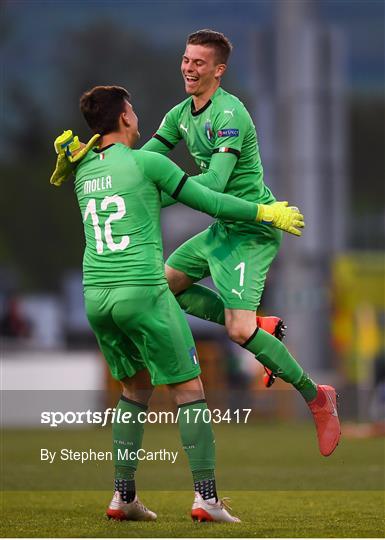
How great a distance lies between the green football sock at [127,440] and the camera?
7.69 m

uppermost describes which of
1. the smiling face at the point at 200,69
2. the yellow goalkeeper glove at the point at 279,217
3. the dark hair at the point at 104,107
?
the smiling face at the point at 200,69

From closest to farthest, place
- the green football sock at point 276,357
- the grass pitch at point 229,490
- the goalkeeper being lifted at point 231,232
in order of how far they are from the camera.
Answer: the grass pitch at point 229,490, the goalkeeper being lifted at point 231,232, the green football sock at point 276,357

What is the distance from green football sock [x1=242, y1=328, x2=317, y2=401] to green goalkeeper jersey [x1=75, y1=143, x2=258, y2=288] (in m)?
0.80

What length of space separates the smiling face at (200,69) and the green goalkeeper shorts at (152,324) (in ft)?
3.94

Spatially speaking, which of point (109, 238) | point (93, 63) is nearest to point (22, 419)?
point (109, 238)

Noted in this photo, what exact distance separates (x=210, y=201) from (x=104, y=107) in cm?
75

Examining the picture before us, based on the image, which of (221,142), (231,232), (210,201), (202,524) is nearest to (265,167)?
(231,232)

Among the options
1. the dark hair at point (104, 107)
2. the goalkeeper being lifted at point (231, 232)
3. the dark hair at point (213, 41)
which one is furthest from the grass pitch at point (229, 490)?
the dark hair at point (213, 41)

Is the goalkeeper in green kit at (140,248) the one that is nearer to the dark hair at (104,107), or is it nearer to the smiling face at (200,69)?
the dark hair at (104,107)

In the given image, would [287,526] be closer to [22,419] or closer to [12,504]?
[12,504]

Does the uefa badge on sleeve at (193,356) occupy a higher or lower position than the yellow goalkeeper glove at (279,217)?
lower

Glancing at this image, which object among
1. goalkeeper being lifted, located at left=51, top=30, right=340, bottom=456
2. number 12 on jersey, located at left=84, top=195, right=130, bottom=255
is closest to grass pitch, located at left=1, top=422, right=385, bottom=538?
goalkeeper being lifted, located at left=51, top=30, right=340, bottom=456

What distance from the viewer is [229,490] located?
948 centimetres

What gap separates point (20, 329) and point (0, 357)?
553cm
